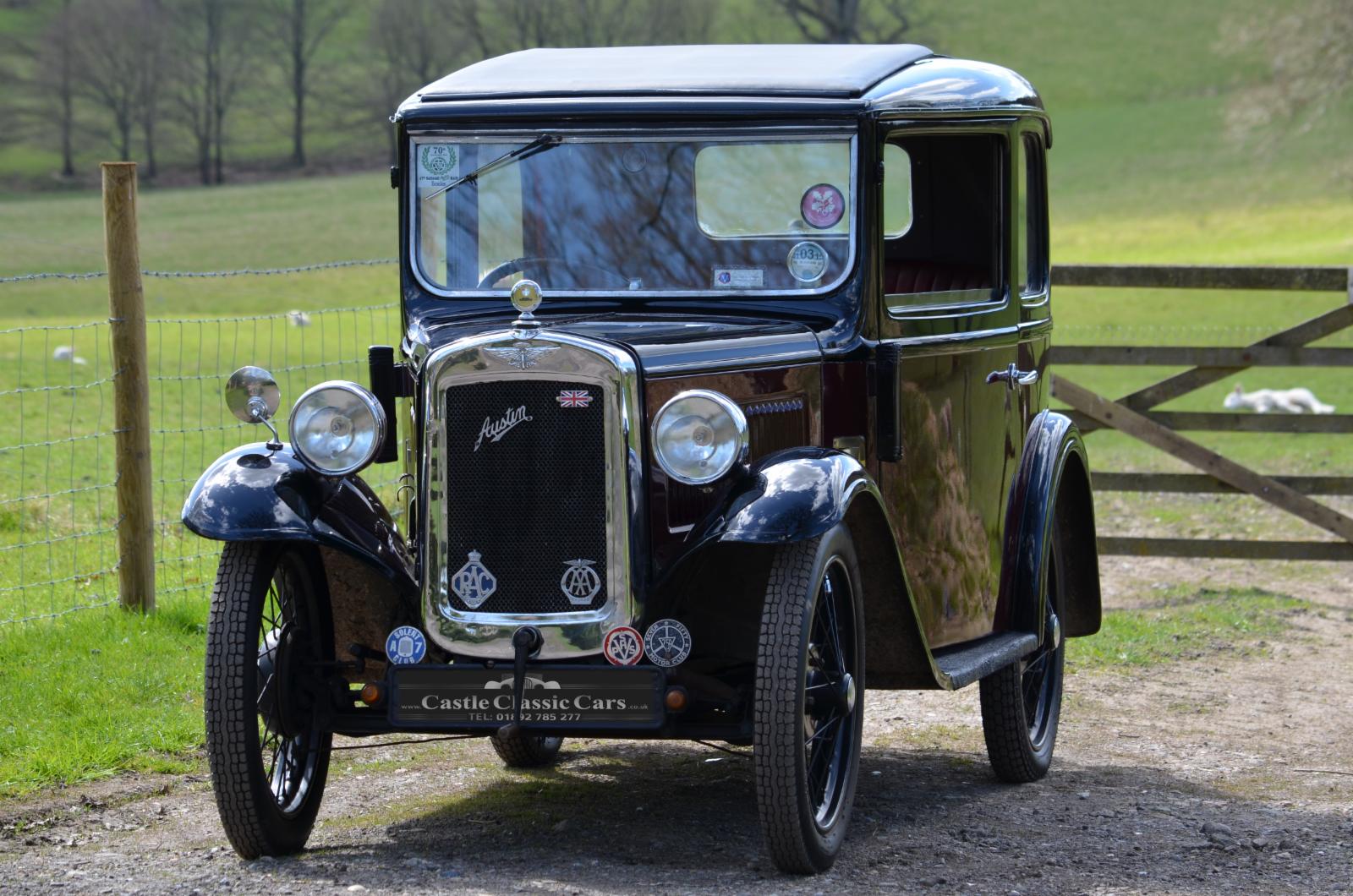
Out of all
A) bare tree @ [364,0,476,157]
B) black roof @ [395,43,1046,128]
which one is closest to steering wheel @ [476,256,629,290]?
black roof @ [395,43,1046,128]

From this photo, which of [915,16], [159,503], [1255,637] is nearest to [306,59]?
[915,16]

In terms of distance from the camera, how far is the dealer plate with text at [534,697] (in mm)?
4336

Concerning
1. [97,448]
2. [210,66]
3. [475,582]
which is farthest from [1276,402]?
[210,66]

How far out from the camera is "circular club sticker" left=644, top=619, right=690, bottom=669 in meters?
4.45

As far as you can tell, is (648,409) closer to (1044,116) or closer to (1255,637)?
(1044,116)

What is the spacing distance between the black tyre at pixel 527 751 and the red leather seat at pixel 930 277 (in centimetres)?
199

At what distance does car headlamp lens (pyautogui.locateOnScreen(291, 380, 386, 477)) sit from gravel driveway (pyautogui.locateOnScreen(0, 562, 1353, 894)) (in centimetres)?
107

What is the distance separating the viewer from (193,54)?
69.3m

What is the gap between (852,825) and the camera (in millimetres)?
5098

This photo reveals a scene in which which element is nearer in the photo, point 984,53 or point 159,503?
point 159,503

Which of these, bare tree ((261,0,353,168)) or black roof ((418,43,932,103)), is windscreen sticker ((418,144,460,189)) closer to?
black roof ((418,43,932,103))

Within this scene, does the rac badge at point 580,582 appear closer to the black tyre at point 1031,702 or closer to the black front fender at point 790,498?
the black front fender at point 790,498

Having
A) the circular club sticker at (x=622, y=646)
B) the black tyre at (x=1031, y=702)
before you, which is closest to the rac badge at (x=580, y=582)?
the circular club sticker at (x=622, y=646)

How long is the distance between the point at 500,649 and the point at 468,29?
200 feet
